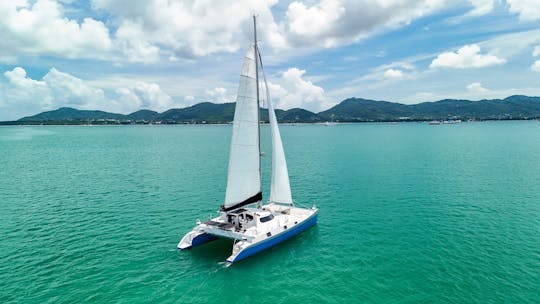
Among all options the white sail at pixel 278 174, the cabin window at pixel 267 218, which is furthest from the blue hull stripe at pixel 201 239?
the white sail at pixel 278 174

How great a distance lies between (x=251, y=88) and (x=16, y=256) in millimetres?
25530

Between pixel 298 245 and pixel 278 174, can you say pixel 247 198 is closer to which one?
pixel 278 174

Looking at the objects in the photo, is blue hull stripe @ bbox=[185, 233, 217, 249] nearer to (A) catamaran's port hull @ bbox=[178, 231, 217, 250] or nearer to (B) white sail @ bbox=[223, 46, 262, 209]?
(A) catamaran's port hull @ bbox=[178, 231, 217, 250]

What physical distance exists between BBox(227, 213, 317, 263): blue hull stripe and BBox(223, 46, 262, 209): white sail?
16.4 ft

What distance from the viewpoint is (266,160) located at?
265 feet

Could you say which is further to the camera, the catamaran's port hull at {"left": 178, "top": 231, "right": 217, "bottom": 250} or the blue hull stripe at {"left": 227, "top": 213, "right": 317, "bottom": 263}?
the catamaran's port hull at {"left": 178, "top": 231, "right": 217, "bottom": 250}

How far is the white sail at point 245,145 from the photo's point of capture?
27672 mm

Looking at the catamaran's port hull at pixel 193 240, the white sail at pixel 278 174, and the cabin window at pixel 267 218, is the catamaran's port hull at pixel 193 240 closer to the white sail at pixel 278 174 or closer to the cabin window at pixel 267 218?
the cabin window at pixel 267 218

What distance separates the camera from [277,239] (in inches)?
1117

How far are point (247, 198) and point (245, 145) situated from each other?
569 cm

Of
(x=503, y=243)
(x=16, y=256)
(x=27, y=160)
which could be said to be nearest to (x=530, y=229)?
(x=503, y=243)

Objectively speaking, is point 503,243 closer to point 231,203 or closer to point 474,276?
point 474,276

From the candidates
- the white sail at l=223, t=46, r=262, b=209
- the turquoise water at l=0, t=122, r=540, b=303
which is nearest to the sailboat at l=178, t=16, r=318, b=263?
the white sail at l=223, t=46, r=262, b=209

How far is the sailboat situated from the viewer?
27.1 metres
